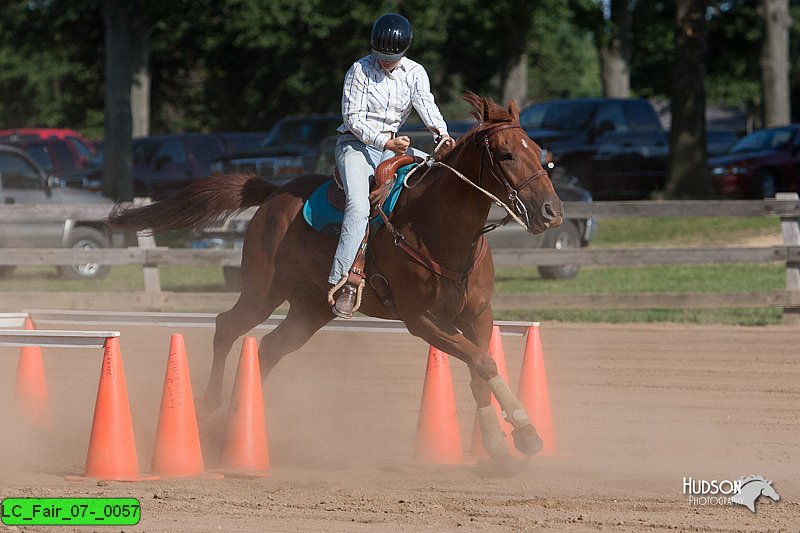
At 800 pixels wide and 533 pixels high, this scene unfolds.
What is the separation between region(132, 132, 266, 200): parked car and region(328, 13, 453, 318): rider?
21.8 m

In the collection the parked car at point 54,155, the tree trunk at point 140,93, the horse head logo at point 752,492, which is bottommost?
the horse head logo at point 752,492

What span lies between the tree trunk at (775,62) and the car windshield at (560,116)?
5.47 m

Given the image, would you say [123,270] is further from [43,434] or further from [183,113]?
[183,113]

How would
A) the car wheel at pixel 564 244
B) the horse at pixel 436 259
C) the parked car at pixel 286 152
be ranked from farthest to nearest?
the parked car at pixel 286 152, the car wheel at pixel 564 244, the horse at pixel 436 259

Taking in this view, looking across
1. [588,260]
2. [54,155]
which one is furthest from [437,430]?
[54,155]

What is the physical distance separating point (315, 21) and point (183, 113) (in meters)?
23.1

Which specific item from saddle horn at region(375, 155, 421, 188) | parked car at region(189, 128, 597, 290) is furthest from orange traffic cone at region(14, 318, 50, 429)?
parked car at region(189, 128, 597, 290)

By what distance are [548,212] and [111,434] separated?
9.67 feet

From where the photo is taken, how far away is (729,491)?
6844mm

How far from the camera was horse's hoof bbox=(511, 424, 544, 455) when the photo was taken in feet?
23.8

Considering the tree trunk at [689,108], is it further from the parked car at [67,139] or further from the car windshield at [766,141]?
the parked car at [67,139]

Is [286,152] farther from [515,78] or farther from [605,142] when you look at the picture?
[515,78]

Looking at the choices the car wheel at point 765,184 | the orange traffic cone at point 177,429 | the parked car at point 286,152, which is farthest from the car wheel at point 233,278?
the car wheel at point 765,184

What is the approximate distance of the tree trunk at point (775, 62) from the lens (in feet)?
92.9
